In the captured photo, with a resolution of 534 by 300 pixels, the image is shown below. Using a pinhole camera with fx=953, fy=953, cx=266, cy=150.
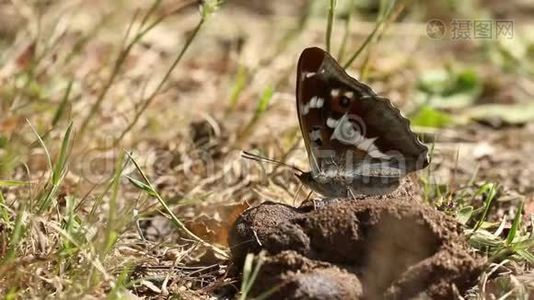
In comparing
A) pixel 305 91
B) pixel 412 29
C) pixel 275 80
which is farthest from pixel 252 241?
pixel 412 29

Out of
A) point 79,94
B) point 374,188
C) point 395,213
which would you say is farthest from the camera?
point 79,94

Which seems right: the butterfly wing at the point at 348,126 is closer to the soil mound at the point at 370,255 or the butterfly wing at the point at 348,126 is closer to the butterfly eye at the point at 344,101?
the butterfly eye at the point at 344,101

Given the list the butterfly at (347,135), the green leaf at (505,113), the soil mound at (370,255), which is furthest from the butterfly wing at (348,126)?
the green leaf at (505,113)

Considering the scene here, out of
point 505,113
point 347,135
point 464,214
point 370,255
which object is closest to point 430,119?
point 505,113

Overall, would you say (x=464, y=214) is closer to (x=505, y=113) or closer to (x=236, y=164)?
(x=236, y=164)

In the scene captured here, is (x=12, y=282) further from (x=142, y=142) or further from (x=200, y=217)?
(x=142, y=142)

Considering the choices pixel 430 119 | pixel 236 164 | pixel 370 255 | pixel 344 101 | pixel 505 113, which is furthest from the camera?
pixel 505 113
